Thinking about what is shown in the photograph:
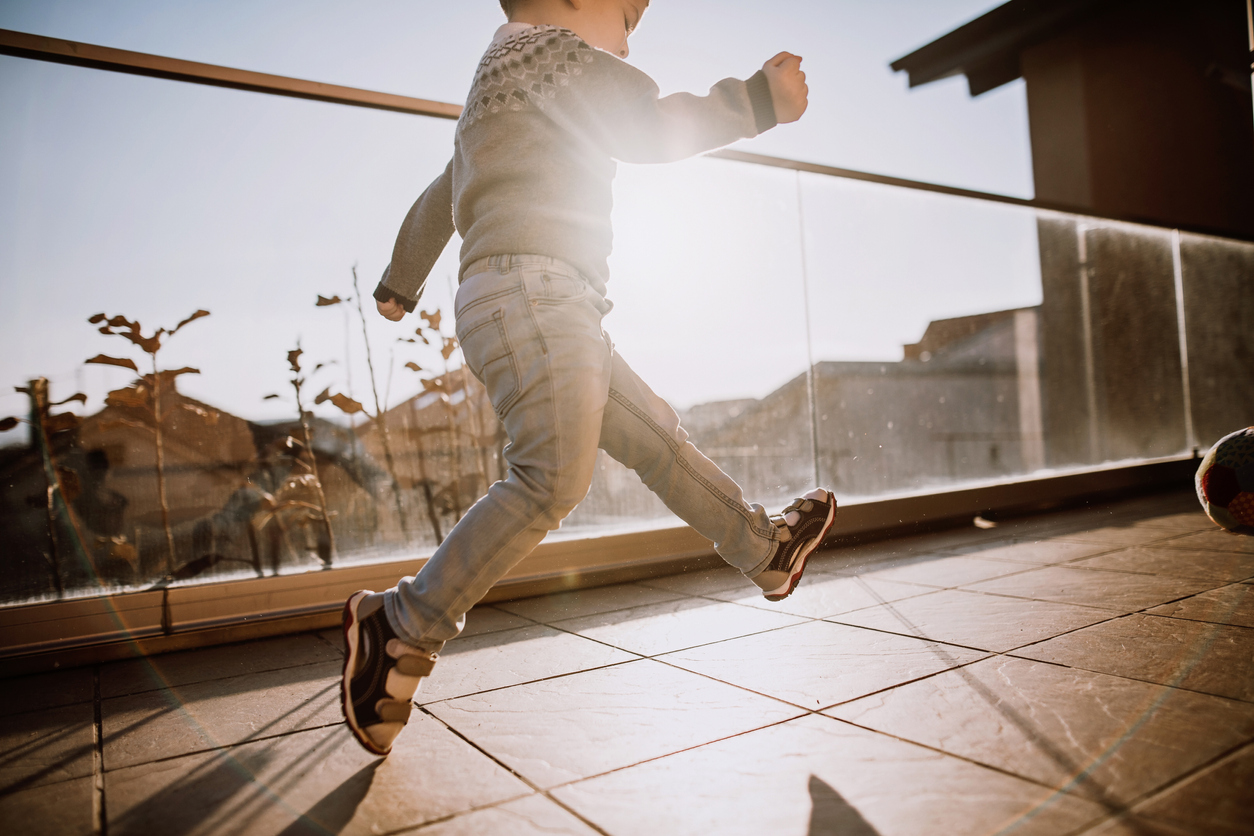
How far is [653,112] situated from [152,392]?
4.50ft

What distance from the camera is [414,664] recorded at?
1.02 meters

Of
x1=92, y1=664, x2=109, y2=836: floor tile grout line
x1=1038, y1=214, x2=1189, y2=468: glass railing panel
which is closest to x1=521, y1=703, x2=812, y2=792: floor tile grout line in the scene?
x1=92, y1=664, x2=109, y2=836: floor tile grout line

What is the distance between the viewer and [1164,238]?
4.33 metres

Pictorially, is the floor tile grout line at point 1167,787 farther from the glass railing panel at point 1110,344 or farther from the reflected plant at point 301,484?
the glass railing panel at point 1110,344

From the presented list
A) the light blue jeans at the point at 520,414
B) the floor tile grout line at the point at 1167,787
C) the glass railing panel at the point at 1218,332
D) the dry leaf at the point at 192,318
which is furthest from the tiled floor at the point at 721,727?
the glass railing panel at the point at 1218,332

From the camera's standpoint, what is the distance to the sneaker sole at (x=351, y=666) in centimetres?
98

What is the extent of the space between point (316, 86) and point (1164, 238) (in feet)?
14.8

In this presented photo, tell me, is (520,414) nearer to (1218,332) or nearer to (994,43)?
(1218,332)

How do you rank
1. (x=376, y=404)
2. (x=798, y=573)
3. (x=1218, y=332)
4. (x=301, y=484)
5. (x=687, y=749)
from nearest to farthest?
1. (x=687, y=749)
2. (x=798, y=573)
3. (x=301, y=484)
4. (x=376, y=404)
5. (x=1218, y=332)

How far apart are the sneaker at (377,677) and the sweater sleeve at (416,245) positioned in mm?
539

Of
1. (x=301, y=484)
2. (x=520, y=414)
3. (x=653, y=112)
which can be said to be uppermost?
(x=653, y=112)

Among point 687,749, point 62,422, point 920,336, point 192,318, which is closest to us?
point 687,749

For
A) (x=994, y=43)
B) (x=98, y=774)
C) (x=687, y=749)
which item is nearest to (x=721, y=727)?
(x=687, y=749)

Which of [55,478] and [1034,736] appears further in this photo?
[55,478]
